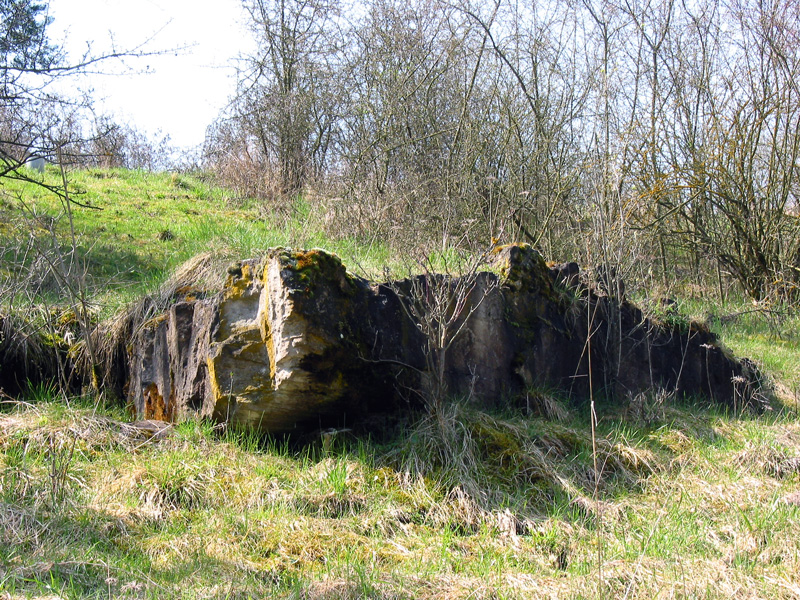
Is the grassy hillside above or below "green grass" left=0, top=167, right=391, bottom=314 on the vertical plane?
below

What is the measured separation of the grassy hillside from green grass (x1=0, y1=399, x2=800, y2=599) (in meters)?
0.01

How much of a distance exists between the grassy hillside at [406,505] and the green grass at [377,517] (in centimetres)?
1

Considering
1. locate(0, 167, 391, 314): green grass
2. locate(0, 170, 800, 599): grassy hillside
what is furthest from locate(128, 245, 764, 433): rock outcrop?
locate(0, 167, 391, 314): green grass

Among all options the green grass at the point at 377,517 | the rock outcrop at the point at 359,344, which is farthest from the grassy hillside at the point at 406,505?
the rock outcrop at the point at 359,344

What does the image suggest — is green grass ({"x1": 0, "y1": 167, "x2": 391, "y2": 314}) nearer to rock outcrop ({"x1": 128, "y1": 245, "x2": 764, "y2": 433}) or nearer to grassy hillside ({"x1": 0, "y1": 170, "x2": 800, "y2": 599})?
grassy hillside ({"x1": 0, "y1": 170, "x2": 800, "y2": 599})

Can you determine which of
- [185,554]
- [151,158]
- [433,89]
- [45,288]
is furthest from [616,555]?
[151,158]

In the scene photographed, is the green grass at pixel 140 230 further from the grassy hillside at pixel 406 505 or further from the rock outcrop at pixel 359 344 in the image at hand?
the rock outcrop at pixel 359 344

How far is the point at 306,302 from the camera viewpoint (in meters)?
4.73

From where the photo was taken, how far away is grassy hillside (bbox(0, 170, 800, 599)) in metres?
3.36

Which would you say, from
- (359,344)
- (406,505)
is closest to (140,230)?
(359,344)

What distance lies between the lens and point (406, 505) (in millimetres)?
4383

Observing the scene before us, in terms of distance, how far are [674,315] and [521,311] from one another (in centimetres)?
186

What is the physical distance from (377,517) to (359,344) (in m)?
1.27

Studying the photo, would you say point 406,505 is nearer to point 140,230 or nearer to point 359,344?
point 359,344
